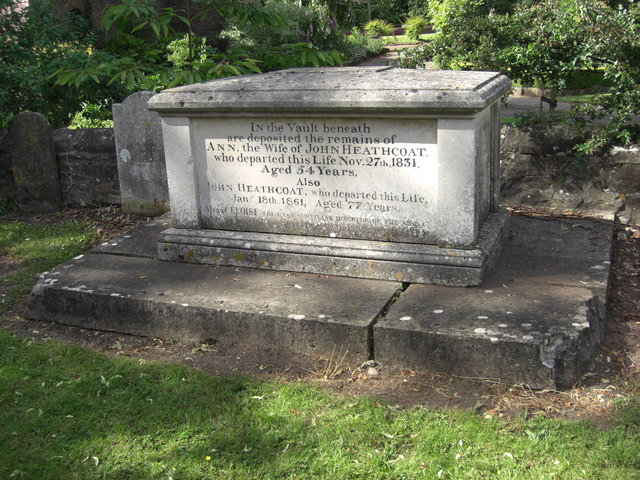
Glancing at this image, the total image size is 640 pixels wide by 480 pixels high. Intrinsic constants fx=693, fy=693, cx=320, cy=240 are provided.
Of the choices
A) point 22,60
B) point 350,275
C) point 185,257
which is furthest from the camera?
point 22,60

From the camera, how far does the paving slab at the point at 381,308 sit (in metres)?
3.61

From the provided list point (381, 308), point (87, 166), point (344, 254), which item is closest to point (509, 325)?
point (381, 308)

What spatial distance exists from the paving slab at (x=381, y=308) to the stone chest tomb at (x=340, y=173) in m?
0.17

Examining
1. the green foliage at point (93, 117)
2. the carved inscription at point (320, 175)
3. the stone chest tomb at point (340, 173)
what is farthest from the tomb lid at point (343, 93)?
the green foliage at point (93, 117)

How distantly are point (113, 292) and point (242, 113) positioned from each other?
1.44 meters

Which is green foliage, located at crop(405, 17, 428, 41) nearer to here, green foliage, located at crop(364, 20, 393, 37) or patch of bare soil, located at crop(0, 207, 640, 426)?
green foliage, located at crop(364, 20, 393, 37)

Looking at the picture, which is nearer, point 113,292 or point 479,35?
point 113,292

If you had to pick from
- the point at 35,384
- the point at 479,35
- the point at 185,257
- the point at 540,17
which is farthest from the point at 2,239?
the point at 540,17

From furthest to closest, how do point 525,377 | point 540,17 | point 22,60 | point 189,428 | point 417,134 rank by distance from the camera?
point 22,60 → point 540,17 → point 417,134 → point 525,377 → point 189,428

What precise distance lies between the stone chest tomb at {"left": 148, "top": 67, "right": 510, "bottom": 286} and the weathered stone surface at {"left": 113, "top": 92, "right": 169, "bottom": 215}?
163 centimetres

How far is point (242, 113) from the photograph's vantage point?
4609 millimetres

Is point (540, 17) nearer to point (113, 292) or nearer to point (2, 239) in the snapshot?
point (113, 292)

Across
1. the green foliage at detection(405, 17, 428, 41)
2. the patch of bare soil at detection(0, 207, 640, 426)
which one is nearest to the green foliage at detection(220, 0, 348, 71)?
the green foliage at detection(405, 17, 428, 41)

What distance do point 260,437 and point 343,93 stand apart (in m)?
2.15
